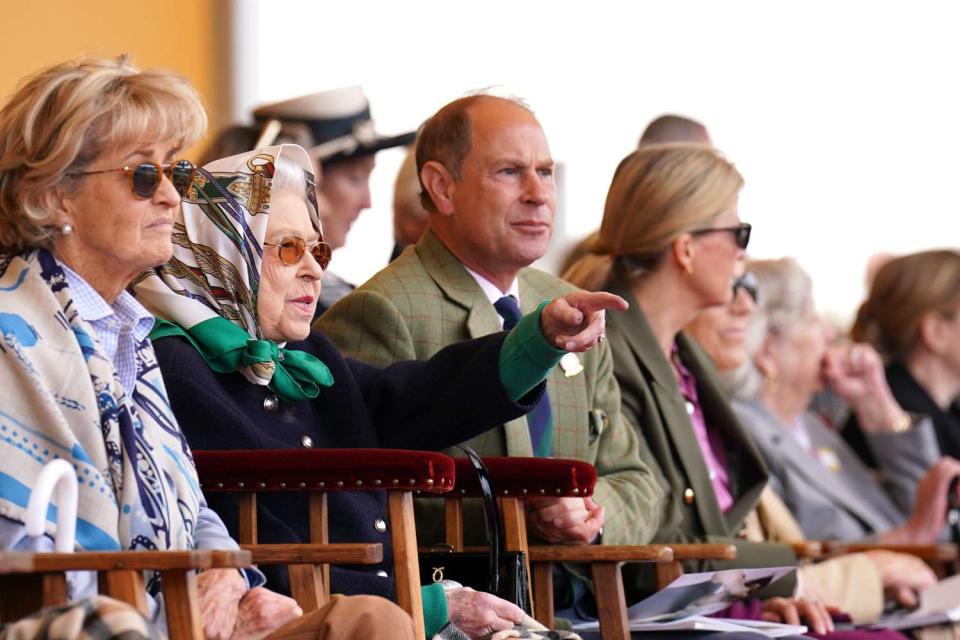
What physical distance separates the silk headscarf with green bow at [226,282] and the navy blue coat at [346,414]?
4cm

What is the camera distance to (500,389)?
340 centimetres

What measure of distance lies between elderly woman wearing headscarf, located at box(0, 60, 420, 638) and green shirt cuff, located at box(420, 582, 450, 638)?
338 mm

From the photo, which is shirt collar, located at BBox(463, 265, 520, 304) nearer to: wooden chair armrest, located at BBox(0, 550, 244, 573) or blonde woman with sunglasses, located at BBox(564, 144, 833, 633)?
blonde woman with sunglasses, located at BBox(564, 144, 833, 633)

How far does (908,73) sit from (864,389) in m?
3.56

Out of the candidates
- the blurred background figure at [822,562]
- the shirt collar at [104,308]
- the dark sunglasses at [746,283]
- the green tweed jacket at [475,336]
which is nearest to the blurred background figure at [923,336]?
the blurred background figure at [822,562]

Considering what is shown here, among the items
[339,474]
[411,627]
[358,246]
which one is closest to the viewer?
[411,627]

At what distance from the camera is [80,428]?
2.54 meters

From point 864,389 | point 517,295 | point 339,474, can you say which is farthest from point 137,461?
point 864,389

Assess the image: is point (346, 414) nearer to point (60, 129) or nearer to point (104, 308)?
point (104, 308)

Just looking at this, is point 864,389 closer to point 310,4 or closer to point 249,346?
point 310,4

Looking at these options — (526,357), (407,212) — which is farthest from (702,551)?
(407,212)

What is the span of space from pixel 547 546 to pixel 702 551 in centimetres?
37

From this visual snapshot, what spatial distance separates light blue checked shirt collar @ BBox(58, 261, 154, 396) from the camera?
8.82ft

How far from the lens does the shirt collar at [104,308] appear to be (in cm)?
269
